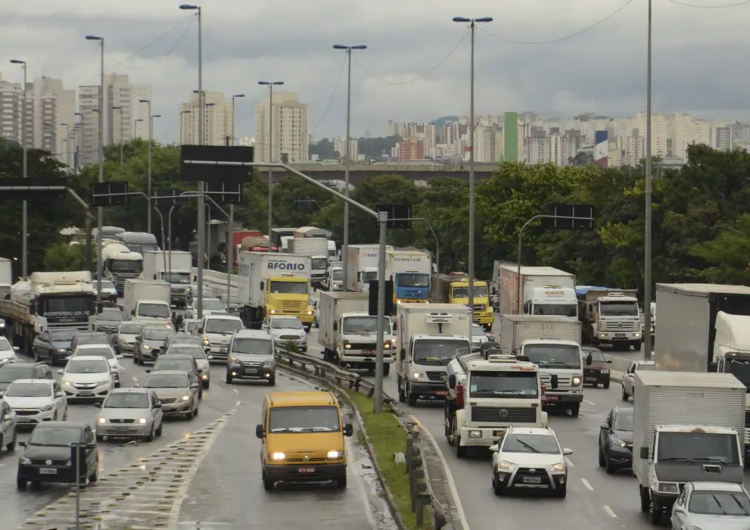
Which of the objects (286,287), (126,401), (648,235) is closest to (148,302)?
(286,287)

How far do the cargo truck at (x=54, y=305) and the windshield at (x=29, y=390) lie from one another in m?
26.9

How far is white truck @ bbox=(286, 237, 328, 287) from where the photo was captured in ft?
408

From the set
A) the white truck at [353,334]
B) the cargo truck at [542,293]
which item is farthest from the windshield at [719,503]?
the cargo truck at [542,293]

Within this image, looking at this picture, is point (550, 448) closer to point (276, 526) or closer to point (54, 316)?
point (276, 526)

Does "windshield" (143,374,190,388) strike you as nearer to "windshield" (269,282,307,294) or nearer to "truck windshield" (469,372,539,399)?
"truck windshield" (469,372,539,399)

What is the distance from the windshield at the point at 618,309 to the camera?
71.2m

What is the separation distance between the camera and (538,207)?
113m

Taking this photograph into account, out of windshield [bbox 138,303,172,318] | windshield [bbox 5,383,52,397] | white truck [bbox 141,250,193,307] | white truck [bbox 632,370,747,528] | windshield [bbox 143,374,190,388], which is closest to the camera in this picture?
white truck [bbox 632,370,747,528]

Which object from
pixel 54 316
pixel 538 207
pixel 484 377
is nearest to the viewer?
pixel 484 377

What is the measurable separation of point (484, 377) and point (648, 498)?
7.92 meters

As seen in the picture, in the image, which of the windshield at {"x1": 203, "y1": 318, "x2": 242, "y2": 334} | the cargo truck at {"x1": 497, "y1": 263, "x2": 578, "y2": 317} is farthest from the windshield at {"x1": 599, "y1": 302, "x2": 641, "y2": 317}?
the windshield at {"x1": 203, "y1": 318, "x2": 242, "y2": 334}

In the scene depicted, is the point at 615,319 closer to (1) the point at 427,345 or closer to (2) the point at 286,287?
(2) the point at 286,287

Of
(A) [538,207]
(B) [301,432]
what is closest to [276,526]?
(B) [301,432]

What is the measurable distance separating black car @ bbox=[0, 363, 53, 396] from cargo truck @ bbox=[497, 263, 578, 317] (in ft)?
85.6
